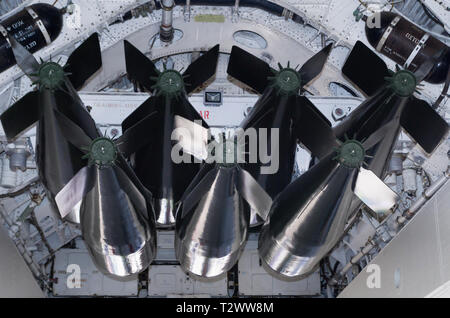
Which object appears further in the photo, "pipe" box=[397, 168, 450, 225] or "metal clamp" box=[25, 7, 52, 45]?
"metal clamp" box=[25, 7, 52, 45]

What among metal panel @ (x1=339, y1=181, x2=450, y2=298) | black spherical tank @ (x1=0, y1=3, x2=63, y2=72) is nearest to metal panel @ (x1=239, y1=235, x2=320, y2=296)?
metal panel @ (x1=339, y1=181, x2=450, y2=298)

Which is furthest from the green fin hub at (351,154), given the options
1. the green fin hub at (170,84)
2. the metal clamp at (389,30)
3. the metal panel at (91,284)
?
the metal panel at (91,284)

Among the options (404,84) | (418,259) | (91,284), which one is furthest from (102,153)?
(91,284)

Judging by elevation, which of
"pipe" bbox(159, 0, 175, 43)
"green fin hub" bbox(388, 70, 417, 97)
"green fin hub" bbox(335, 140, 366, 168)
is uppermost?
"green fin hub" bbox(388, 70, 417, 97)

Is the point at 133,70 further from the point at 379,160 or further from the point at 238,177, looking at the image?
the point at 379,160

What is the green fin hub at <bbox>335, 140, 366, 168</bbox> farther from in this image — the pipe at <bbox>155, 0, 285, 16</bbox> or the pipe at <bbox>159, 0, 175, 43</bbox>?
the pipe at <bbox>155, 0, 285, 16</bbox>

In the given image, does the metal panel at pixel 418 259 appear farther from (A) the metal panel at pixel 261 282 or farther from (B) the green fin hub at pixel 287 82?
(A) the metal panel at pixel 261 282

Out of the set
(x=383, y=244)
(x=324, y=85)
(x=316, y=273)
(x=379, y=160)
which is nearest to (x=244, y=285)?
(x=316, y=273)
